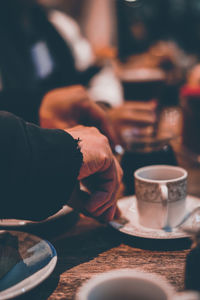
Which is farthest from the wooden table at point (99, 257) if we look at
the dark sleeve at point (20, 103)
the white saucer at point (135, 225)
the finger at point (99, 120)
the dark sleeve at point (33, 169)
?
the dark sleeve at point (20, 103)

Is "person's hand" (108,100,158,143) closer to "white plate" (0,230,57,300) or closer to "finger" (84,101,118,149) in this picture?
"finger" (84,101,118,149)

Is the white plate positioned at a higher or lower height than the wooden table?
higher

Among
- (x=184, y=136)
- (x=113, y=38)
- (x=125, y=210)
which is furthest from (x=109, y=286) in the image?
(x=113, y=38)

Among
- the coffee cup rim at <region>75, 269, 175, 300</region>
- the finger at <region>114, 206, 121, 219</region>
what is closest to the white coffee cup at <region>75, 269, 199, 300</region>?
→ the coffee cup rim at <region>75, 269, 175, 300</region>

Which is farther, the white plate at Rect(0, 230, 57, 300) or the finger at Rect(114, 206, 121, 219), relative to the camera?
the finger at Rect(114, 206, 121, 219)

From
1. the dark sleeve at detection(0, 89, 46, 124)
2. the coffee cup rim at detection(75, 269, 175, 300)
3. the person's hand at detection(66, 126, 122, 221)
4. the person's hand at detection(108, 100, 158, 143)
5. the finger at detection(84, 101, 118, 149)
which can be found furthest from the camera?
the dark sleeve at detection(0, 89, 46, 124)

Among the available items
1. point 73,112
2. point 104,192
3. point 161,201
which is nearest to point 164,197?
point 161,201

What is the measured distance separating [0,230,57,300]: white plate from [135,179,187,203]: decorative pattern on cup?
9.7 inches

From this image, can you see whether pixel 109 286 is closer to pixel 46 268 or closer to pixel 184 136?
pixel 46 268

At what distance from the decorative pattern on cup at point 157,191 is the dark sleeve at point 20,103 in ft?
3.10

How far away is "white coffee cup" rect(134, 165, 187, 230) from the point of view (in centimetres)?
77

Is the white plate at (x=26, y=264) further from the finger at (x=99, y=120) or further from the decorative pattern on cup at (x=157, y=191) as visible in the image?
the finger at (x=99, y=120)

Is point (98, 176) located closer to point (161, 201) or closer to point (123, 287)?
point (161, 201)

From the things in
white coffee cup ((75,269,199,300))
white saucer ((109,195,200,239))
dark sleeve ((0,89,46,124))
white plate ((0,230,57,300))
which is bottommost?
white saucer ((109,195,200,239))
